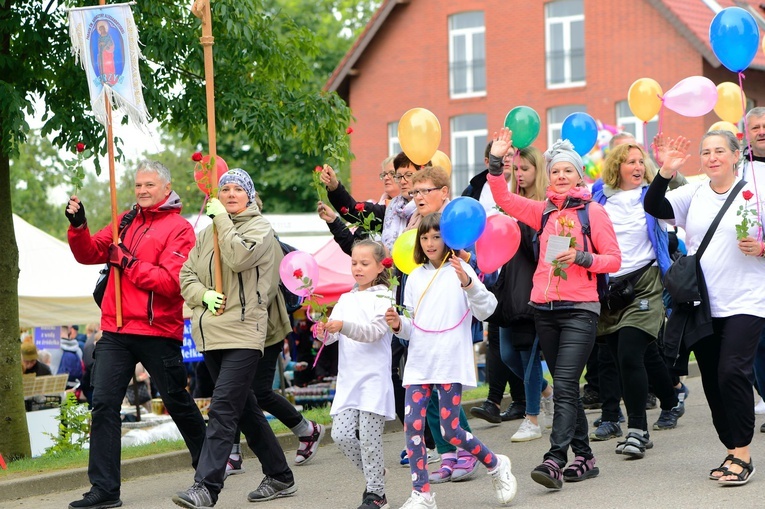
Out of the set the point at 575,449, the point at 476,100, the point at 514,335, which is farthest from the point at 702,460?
the point at 476,100

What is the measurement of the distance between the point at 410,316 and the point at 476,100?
30131 millimetres

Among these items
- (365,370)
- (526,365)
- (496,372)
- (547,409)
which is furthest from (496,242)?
(547,409)

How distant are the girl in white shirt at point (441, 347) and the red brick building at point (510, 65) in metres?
24.3

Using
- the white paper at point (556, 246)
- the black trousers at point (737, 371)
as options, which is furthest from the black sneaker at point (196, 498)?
the black trousers at point (737, 371)

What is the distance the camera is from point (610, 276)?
818 cm

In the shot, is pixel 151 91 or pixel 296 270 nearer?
pixel 296 270

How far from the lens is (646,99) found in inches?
354

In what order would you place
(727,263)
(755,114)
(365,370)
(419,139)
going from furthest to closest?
(419,139) < (755,114) < (727,263) < (365,370)

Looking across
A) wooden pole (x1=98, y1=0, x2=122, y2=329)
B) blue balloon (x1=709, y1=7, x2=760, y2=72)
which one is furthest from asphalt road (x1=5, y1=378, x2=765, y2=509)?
blue balloon (x1=709, y1=7, x2=760, y2=72)

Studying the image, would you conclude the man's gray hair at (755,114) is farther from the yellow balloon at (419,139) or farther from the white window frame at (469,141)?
the white window frame at (469,141)

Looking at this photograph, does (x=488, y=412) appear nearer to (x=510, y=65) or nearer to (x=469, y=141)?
(x=510, y=65)

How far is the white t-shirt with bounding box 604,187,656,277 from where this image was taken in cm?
816

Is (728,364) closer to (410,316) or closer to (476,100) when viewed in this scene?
(410,316)

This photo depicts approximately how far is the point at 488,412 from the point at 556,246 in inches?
112
